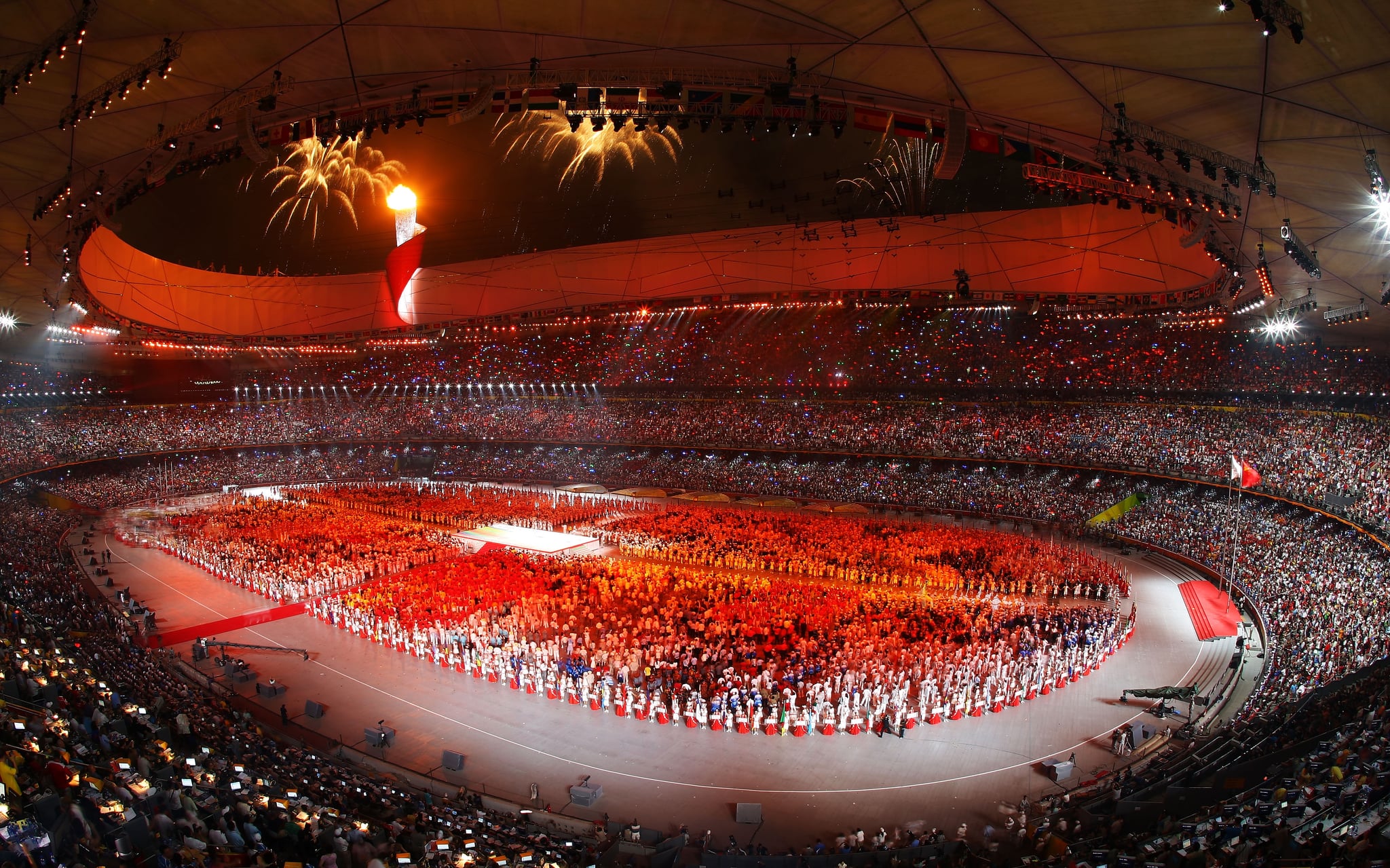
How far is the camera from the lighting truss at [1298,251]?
15516 mm

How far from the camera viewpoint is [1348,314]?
24.2m

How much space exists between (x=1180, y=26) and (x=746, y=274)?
2499cm

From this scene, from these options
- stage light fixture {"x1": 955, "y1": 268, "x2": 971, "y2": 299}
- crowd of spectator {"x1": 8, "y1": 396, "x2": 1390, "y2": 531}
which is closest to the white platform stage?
crowd of spectator {"x1": 8, "y1": 396, "x2": 1390, "y2": 531}

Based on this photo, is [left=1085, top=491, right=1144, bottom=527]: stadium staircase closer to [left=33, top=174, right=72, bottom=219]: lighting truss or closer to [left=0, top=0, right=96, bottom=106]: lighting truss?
[left=0, top=0, right=96, bottom=106]: lighting truss

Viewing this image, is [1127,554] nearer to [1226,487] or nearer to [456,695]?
[1226,487]

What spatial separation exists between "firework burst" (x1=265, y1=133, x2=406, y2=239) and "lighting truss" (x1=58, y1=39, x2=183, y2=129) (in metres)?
14.2

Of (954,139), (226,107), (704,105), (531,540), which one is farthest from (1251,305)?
(226,107)

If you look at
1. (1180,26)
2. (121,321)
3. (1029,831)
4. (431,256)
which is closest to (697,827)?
(1029,831)

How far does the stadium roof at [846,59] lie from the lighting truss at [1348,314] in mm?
10741

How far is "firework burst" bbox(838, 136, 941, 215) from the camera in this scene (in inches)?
940

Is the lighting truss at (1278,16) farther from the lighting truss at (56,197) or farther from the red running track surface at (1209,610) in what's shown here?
the lighting truss at (56,197)

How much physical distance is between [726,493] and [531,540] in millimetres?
14781

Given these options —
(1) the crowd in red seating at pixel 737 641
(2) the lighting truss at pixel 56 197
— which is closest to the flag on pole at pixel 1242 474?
(1) the crowd in red seating at pixel 737 641

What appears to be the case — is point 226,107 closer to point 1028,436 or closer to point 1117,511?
point 1117,511
